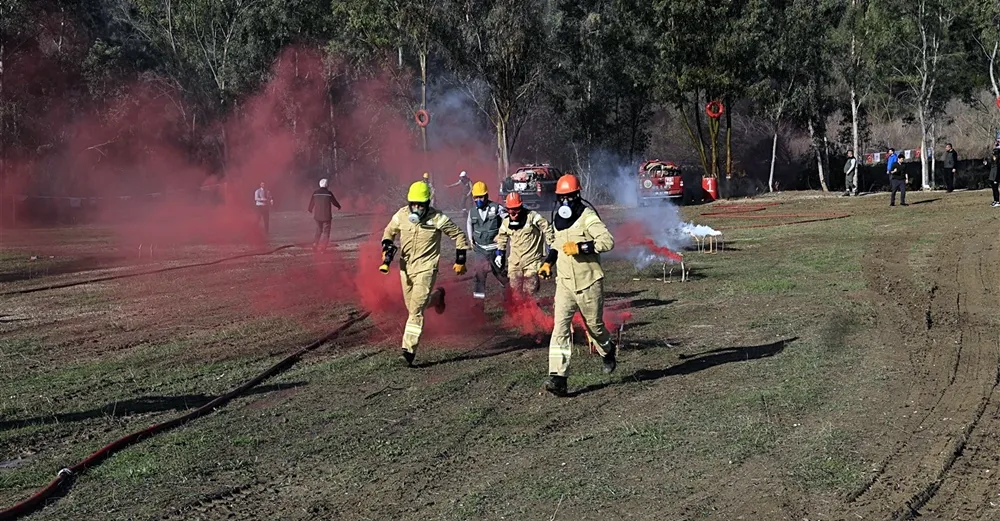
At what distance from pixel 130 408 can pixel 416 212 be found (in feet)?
13.2

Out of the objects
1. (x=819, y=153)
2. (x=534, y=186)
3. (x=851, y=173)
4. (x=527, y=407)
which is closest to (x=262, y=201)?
(x=534, y=186)

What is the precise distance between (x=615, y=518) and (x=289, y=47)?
5383 centimetres

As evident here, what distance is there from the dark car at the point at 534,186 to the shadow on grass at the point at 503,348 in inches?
1020

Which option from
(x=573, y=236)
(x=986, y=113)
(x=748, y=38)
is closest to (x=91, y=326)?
(x=573, y=236)

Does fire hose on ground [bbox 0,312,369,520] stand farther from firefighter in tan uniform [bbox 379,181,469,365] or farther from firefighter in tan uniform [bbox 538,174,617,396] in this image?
firefighter in tan uniform [bbox 538,174,617,396]

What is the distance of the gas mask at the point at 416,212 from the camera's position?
37.8 feet

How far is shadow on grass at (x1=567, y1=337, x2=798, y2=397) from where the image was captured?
10141mm

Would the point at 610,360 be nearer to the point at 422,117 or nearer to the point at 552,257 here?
the point at 552,257

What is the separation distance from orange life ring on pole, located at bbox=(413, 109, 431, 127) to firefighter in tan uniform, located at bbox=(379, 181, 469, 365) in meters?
38.4

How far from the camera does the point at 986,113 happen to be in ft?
175

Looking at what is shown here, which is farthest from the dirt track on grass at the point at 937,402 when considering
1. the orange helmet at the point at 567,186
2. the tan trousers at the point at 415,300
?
the tan trousers at the point at 415,300

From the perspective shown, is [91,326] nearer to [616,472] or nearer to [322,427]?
[322,427]

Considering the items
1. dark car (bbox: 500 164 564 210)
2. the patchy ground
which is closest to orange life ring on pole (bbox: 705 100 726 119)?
dark car (bbox: 500 164 564 210)

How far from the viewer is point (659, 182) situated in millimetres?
40875
